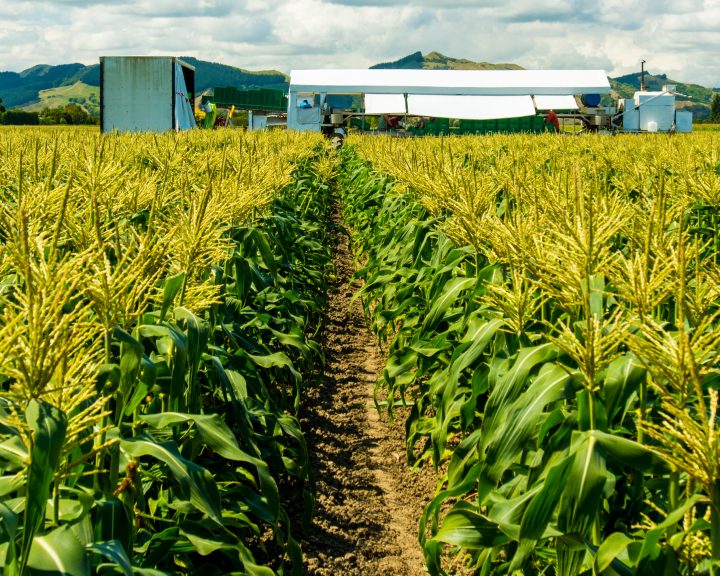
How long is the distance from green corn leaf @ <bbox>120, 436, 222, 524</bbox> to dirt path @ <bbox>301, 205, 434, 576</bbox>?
2.08 meters

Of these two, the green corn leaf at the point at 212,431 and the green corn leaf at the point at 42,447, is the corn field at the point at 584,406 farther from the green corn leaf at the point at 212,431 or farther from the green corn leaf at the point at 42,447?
the green corn leaf at the point at 42,447

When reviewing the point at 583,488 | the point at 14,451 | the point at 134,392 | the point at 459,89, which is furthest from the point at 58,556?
the point at 459,89

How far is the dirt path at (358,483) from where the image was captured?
4.89 m

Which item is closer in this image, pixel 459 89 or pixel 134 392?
pixel 134 392

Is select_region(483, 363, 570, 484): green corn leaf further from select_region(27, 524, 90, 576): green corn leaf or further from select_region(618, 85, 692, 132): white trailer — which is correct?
select_region(618, 85, 692, 132): white trailer

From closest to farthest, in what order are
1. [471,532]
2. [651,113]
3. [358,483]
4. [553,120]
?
[471,532]
[358,483]
[553,120]
[651,113]

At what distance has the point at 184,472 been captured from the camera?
2721 mm

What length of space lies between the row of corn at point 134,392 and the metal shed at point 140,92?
2040cm

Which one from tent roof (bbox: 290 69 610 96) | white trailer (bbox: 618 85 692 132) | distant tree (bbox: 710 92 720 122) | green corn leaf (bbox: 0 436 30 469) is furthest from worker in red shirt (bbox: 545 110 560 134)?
distant tree (bbox: 710 92 720 122)

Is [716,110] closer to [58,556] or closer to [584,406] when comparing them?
[584,406]

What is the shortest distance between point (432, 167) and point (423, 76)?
34031 millimetres

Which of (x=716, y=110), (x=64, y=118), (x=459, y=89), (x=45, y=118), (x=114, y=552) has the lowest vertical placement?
(x=114, y=552)

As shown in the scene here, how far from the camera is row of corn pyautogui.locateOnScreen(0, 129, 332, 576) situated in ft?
6.61

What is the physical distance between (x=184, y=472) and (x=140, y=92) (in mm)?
25799
